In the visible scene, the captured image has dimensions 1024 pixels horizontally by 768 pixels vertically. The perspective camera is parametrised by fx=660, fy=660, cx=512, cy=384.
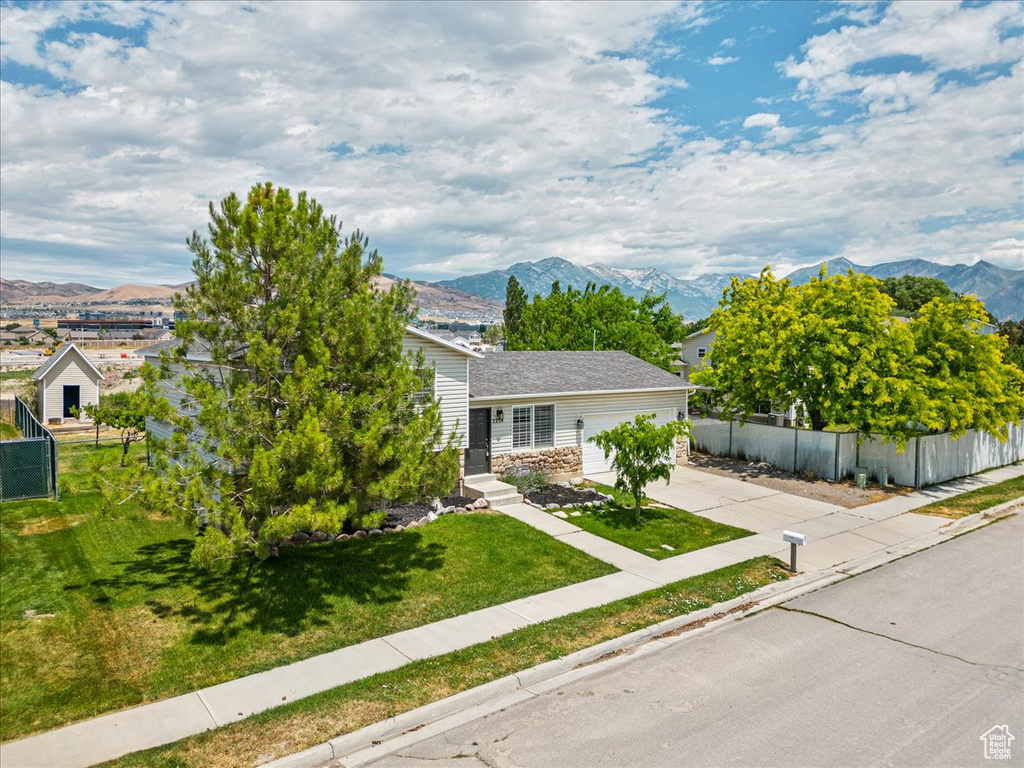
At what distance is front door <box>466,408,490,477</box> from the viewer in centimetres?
1870

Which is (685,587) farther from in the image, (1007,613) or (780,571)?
(1007,613)

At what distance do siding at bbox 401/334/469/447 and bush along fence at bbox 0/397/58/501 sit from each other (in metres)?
9.11

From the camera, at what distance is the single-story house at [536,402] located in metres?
16.9

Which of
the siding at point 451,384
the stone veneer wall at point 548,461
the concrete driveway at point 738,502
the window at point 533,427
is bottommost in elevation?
the concrete driveway at point 738,502

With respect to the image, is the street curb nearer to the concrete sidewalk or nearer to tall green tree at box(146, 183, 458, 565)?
the concrete sidewalk

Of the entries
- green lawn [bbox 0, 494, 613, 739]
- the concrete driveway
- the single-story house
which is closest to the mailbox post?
the concrete driveway

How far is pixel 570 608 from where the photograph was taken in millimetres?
10516

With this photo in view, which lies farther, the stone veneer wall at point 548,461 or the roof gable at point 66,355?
the roof gable at point 66,355

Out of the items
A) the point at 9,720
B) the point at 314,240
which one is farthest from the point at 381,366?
the point at 9,720

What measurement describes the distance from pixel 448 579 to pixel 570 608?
2271 millimetres

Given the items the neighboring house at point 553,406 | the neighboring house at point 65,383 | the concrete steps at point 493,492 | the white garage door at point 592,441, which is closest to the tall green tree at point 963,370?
the neighboring house at point 553,406

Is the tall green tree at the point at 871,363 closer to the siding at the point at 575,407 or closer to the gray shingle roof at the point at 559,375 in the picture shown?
the siding at the point at 575,407

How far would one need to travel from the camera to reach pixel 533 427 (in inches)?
784

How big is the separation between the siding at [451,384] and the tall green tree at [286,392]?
5648 millimetres
